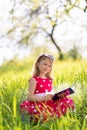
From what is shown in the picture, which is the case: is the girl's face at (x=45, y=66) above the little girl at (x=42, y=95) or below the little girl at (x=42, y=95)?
above

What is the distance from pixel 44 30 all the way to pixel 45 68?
30.2 metres

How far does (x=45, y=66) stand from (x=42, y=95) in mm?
481

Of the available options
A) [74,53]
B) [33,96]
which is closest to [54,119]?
[33,96]

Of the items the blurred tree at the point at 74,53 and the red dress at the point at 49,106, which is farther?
the blurred tree at the point at 74,53

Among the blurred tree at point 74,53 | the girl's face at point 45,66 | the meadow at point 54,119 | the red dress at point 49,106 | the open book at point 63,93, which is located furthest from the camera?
the blurred tree at point 74,53

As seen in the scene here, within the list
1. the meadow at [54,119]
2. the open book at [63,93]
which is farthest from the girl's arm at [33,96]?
the meadow at [54,119]

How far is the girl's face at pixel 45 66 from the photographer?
23.6 feet

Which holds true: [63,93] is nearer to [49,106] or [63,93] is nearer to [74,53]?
[49,106]

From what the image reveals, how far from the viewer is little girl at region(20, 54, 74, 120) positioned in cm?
673

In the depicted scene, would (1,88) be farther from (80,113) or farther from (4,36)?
(4,36)

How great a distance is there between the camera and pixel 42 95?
7023 mm

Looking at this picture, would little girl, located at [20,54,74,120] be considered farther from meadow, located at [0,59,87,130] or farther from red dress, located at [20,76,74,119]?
meadow, located at [0,59,87,130]

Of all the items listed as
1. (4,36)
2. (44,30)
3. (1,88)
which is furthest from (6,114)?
(44,30)

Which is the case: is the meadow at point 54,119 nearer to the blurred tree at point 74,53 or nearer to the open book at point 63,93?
the open book at point 63,93
